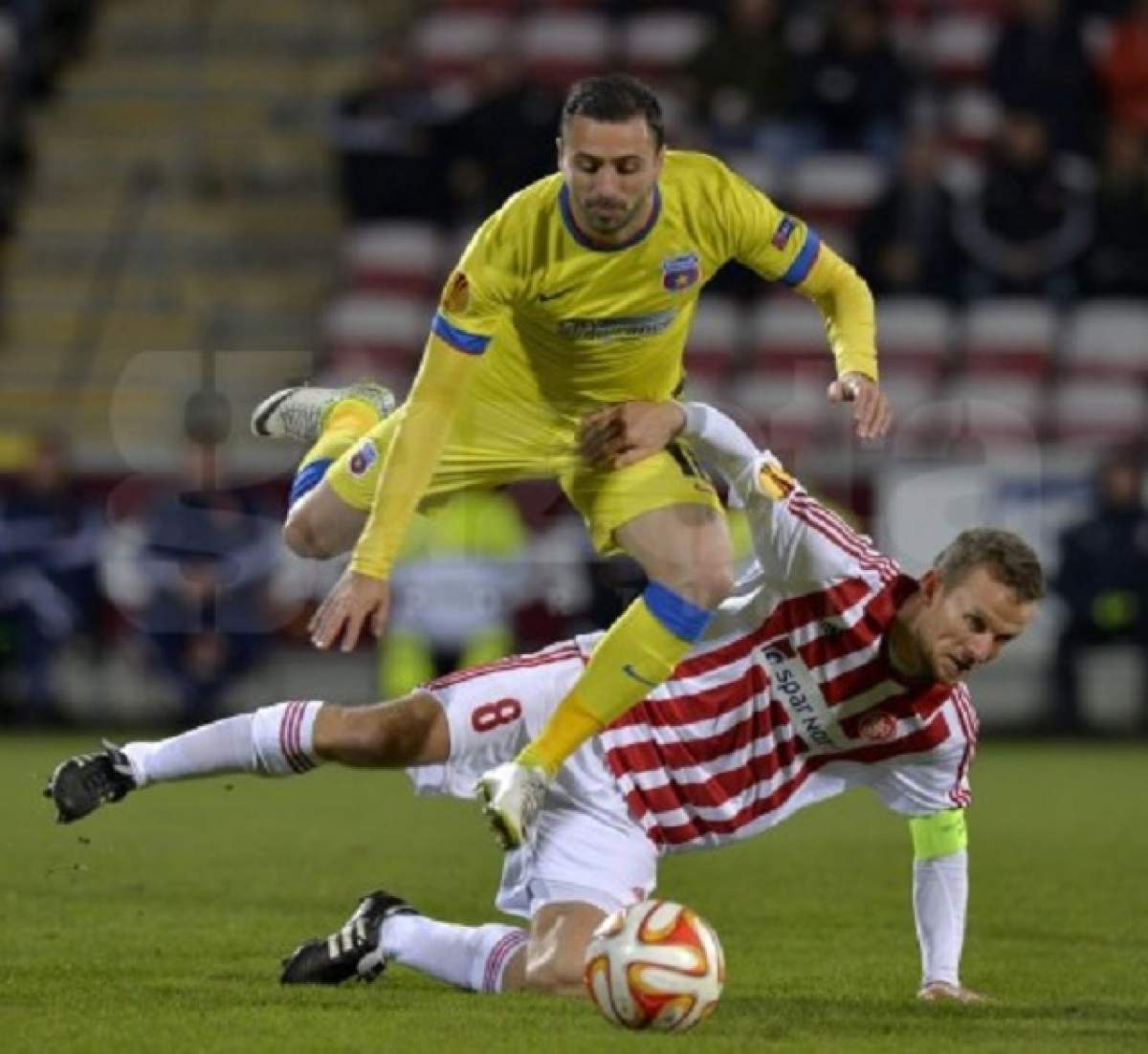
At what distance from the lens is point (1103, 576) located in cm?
1631

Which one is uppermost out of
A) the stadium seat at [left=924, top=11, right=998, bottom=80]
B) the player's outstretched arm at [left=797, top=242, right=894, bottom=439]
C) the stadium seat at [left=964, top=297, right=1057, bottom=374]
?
the stadium seat at [left=924, top=11, right=998, bottom=80]

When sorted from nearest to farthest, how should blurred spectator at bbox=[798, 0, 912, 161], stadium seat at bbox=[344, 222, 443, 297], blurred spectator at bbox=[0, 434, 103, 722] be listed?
blurred spectator at bbox=[0, 434, 103, 722] → blurred spectator at bbox=[798, 0, 912, 161] → stadium seat at bbox=[344, 222, 443, 297]

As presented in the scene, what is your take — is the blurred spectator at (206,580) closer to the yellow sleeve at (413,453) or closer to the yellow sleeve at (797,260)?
the yellow sleeve at (797,260)

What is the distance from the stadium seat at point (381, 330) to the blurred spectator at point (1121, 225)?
400 centimetres

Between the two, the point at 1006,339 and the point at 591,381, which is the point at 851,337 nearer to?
the point at 591,381

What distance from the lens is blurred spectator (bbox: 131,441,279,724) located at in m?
16.4

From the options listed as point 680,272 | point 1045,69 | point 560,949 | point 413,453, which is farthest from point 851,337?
point 1045,69

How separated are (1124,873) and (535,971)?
387 centimetres

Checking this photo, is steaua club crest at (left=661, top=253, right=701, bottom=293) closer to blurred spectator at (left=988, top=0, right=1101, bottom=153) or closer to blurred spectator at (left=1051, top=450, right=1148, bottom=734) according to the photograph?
blurred spectator at (left=1051, top=450, right=1148, bottom=734)

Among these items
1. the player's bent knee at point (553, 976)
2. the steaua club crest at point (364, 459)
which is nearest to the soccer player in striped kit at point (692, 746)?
the player's bent knee at point (553, 976)

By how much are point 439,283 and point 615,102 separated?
10.8 m

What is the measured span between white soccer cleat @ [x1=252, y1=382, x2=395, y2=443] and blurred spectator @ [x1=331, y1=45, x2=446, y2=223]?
8603 millimetres

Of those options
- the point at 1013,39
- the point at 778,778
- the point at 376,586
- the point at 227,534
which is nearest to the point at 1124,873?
the point at 778,778

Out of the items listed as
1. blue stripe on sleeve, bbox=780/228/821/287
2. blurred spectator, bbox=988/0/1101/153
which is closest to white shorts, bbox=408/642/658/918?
blue stripe on sleeve, bbox=780/228/821/287
